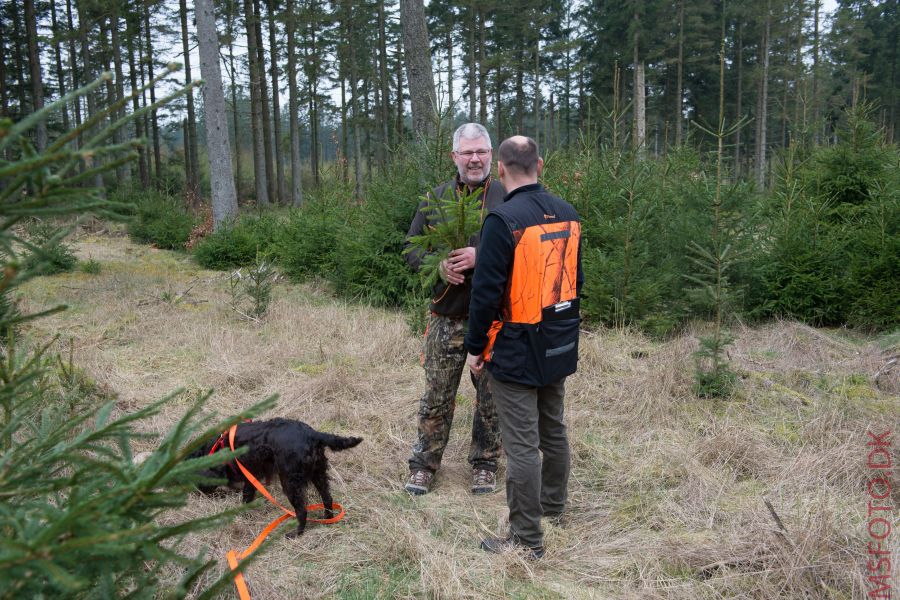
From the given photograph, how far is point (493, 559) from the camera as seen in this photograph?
311cm

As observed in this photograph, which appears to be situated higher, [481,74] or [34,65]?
[481,74]

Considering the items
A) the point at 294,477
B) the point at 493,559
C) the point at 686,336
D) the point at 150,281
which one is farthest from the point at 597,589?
the point at 150,281

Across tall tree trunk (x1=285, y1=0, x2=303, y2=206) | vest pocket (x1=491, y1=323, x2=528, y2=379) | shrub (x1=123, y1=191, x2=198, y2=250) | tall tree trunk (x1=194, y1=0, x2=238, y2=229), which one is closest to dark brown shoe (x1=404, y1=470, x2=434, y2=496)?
vest pocket (x1=491, y1=323, x2=528, y2=379)

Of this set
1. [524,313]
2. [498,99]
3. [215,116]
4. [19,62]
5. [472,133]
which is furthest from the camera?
[498,99]

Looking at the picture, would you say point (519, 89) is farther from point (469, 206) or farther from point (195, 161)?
point (469, 206)

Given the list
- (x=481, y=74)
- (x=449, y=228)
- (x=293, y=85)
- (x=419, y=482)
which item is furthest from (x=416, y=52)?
(x=481, y=74)

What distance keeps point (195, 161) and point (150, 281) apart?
55.8 feet

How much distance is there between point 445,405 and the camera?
4047 millimetres

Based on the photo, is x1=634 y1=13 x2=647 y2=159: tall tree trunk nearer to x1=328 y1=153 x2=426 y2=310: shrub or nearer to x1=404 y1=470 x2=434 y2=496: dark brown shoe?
x1=328 y1=153 x2=426 y2=310: shrub

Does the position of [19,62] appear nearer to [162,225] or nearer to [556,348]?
[162,225]

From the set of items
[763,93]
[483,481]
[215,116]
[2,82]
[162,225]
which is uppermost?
[763,93]

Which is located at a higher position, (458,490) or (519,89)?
(519,89)

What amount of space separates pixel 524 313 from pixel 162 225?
45.1 feet

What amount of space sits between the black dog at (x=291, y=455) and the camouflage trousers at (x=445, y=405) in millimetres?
658
